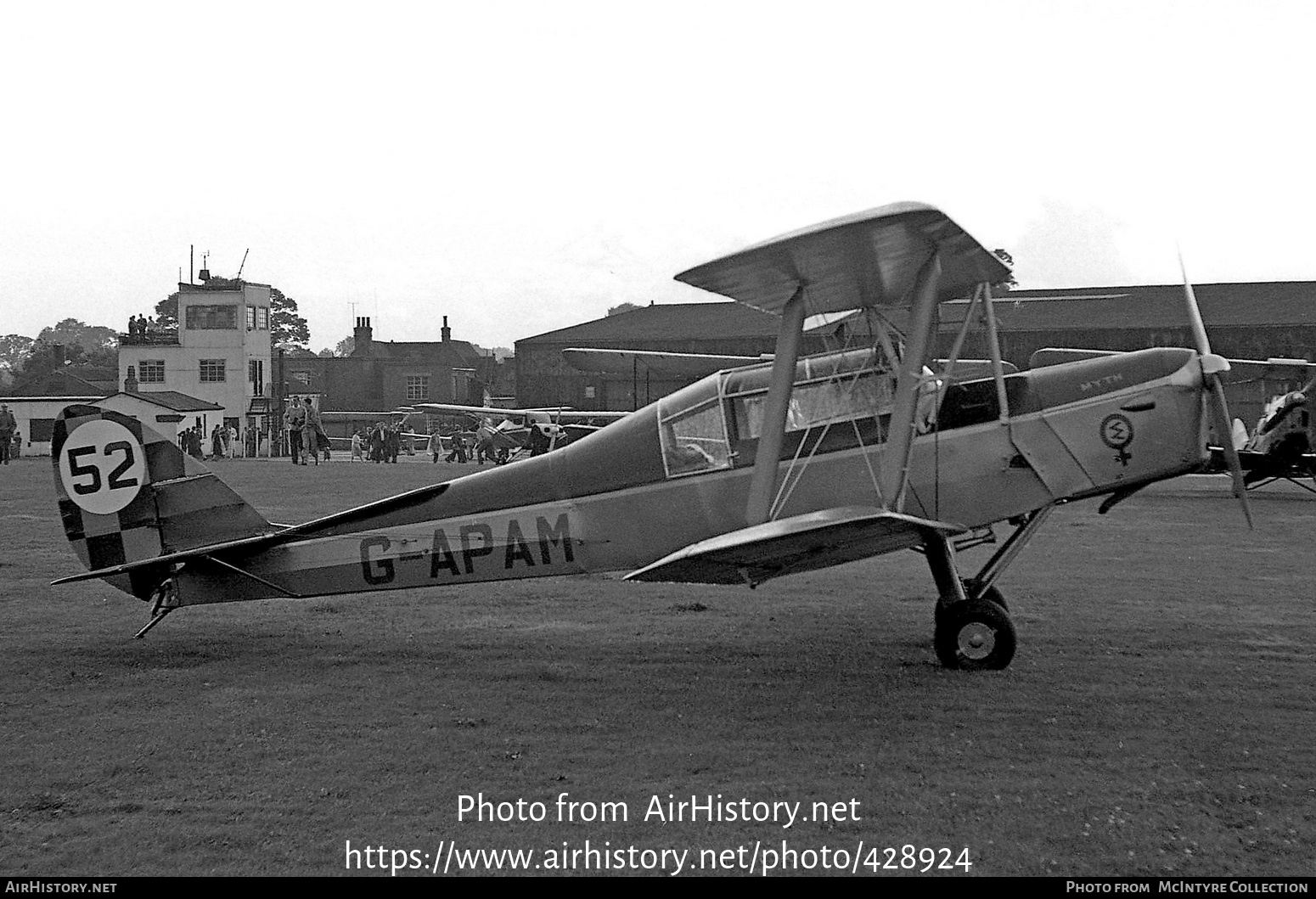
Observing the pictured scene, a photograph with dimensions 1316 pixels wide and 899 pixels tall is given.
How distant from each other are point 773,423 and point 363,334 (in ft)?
285

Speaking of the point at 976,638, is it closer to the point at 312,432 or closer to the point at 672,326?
the point at 312,432

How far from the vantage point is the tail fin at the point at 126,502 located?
8.42 meters

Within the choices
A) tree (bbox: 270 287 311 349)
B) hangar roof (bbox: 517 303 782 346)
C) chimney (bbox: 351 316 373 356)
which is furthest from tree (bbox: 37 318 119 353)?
hangar roof (bbox: 517 303 782 346)

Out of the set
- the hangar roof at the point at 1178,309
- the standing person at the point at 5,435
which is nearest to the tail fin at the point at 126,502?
the hangar roof at the point at 1178,309

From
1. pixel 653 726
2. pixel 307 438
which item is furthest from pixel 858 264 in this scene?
pixel 307 438

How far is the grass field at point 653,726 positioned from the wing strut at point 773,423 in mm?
1108

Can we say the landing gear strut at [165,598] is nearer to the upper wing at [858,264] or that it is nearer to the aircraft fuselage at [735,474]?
the aircraft fuselage at [735,474]

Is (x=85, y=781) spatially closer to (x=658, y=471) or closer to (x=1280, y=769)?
(x=658, y=471)

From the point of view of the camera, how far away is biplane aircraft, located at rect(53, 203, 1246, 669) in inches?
287

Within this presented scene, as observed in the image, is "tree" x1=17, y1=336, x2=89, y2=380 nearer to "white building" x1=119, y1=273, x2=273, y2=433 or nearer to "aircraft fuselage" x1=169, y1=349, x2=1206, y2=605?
"white building" x1=119, y1=273, x2=273, y2=433

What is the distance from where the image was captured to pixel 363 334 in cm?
9062

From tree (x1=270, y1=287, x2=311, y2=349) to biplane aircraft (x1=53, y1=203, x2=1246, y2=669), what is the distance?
115552 millimetres
